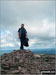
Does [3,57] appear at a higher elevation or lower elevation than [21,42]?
lower

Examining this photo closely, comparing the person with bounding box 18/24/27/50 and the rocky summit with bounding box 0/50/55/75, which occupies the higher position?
the person with bounding box 18/24/27/50

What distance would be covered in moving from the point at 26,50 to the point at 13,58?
126cm

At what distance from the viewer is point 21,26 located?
13172 mm

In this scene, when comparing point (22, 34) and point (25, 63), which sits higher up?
point (22, 34)

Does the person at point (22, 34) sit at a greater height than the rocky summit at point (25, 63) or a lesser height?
greater

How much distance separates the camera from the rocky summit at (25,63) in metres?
12.0

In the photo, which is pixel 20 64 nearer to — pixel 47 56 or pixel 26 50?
pixel 26 50

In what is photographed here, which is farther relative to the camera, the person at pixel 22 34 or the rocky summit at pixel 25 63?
→ the person at pixel 22 34

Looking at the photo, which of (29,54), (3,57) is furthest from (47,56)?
(3,57)

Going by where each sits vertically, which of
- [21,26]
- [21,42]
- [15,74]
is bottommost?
[15,74]

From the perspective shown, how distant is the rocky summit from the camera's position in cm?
1202

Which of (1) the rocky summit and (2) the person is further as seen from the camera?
(2) the person

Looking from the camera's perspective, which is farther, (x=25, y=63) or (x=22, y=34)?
(x=22, y=34)

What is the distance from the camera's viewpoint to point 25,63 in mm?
12648
